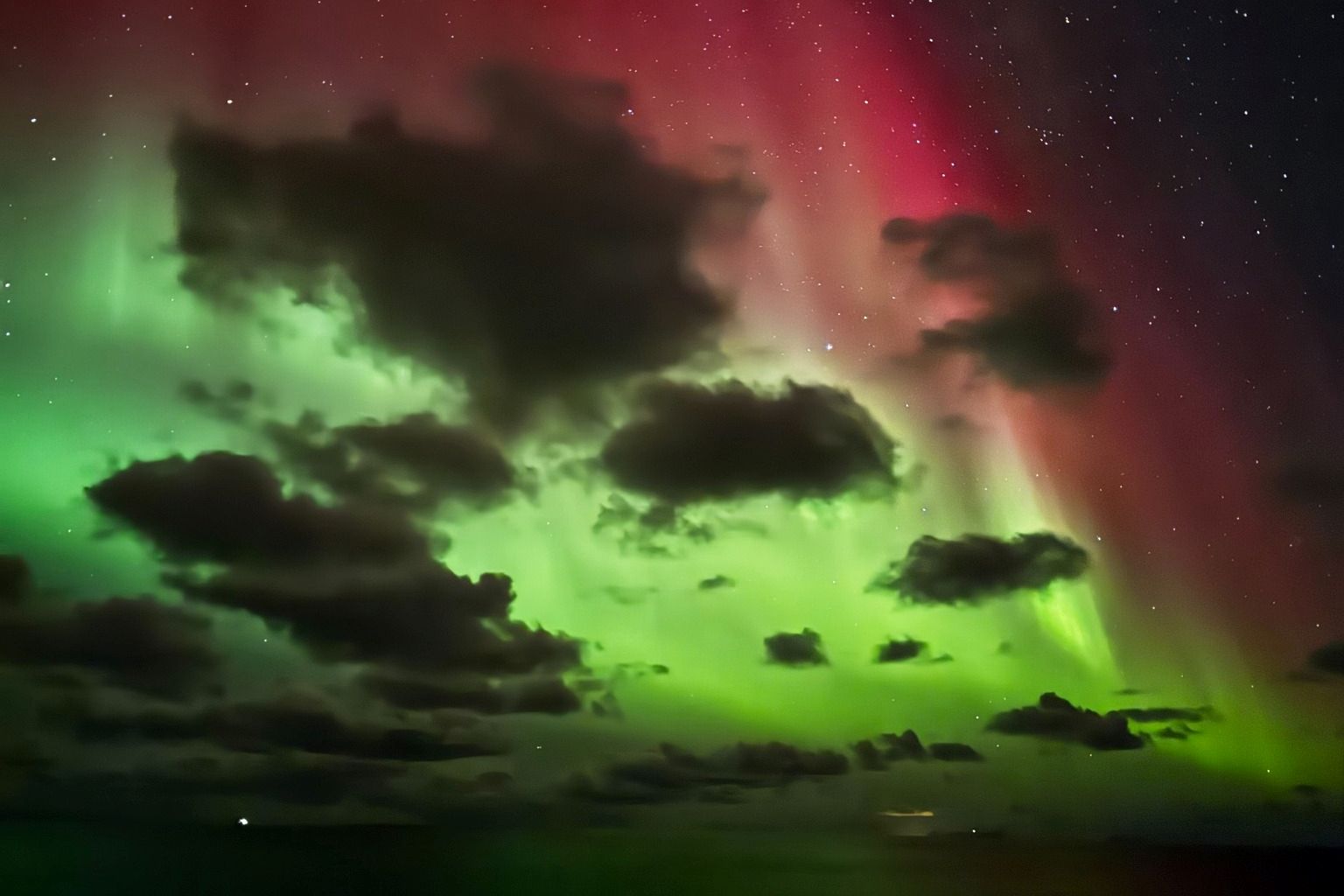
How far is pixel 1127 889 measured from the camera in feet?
644

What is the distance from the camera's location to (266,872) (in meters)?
199

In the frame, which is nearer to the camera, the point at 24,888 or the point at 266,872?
the point at 24,888

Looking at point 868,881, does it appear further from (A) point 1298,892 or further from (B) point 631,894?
(A) point 1298,892

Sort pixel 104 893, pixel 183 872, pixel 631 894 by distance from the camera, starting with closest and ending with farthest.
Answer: pixel 104 893, pixel 631 894, pixel 183 872

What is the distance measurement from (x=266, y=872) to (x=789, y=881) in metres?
101

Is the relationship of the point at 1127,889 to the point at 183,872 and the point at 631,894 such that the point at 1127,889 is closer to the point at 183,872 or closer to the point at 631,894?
the point at 631,894

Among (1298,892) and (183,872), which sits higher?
(183,872)

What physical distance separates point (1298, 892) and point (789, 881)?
98.9 metres

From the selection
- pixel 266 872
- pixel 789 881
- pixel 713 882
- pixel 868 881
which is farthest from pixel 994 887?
pixel 266 872

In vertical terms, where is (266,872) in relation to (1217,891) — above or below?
above

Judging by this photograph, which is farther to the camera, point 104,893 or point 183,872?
point 183,872

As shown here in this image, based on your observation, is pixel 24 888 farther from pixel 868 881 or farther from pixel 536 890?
pixel 868 881

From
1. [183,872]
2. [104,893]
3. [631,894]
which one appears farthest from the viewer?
[183,872]

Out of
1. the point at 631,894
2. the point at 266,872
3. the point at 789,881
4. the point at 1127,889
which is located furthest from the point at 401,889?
the point at 1127,889
